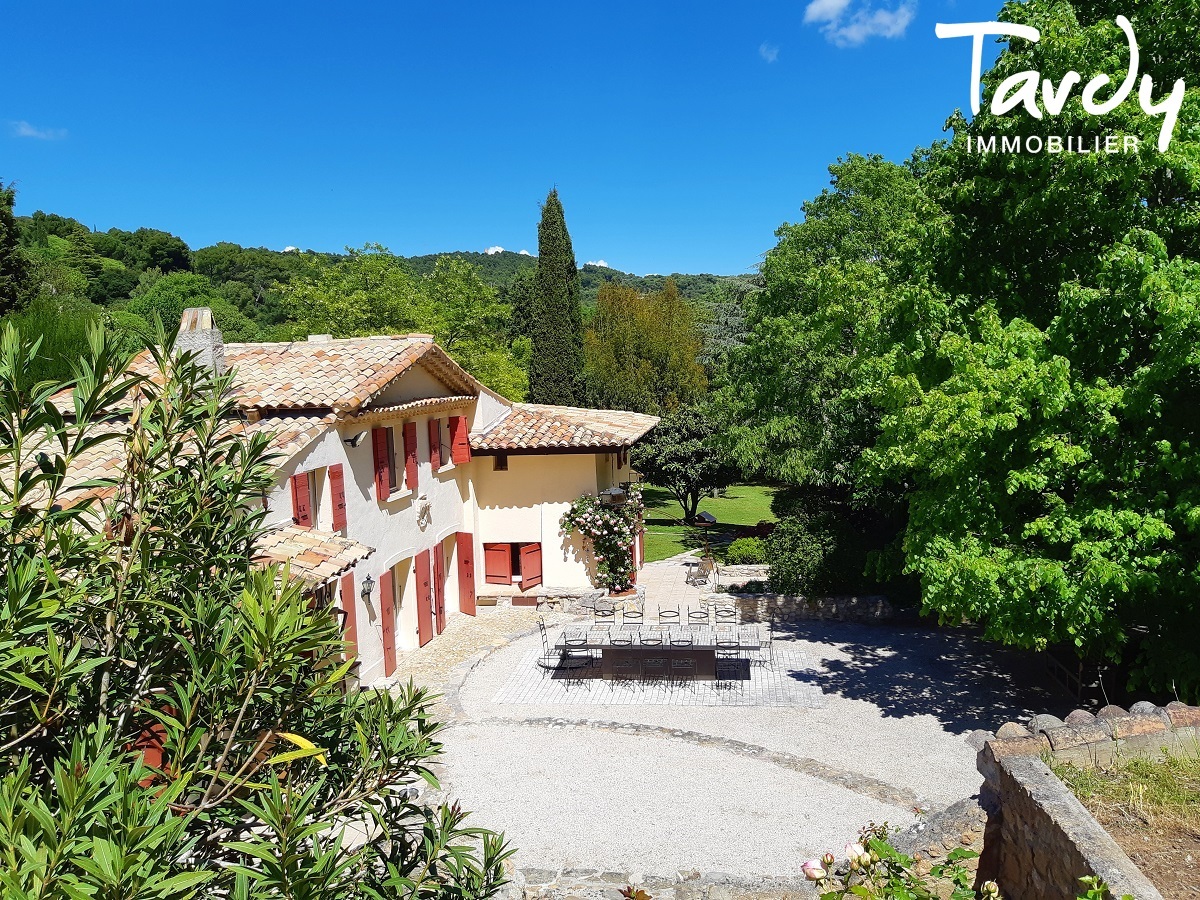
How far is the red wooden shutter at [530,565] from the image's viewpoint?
23.5 metres

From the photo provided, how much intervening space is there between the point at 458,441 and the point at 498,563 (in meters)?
4.14

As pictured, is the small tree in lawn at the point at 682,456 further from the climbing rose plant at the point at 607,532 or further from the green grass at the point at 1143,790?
the green grass at the point at 1143,790

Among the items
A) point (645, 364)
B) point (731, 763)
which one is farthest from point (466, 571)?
point (645, 364)

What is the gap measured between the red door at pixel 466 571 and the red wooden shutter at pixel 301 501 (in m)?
7.81

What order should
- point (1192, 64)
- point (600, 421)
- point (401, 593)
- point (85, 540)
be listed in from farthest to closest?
point (600, 421), point (401, 593), point (1192, 64), point (85, 540)

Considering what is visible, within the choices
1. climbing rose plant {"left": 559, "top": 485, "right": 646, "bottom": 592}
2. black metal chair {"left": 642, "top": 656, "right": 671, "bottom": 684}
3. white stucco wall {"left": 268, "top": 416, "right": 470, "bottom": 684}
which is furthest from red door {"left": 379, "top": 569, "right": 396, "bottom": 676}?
climbing rose plant {"left": 559, "top": 485, "right": 646, "bottom": 592}

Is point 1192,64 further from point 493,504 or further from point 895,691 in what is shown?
point 493,504

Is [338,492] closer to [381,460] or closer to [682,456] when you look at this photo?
[381,460]

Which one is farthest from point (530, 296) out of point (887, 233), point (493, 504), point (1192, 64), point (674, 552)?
point (1192, 64)

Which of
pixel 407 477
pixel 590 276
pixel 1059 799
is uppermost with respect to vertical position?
pixel 590 276

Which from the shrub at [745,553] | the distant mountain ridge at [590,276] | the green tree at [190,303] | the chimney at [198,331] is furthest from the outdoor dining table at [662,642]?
the distant mountain ridge at [590,276]

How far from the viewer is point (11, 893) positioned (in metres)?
2.61

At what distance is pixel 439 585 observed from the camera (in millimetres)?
21453

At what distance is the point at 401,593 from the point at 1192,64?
17.5m
